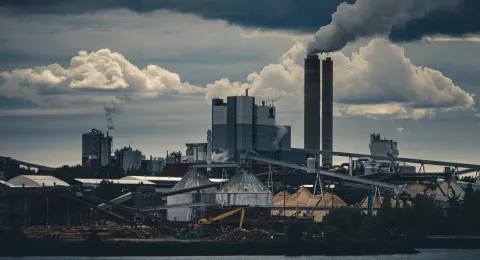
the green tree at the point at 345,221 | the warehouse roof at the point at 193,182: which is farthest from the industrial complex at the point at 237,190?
the green tree at the point at 345,221

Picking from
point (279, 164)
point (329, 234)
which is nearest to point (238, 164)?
point (279, 164)

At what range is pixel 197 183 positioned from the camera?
180000mm

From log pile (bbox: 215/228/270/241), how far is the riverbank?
464 cm

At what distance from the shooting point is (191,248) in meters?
127

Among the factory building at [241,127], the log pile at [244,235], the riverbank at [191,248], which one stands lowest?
the riverbank at [191,248]

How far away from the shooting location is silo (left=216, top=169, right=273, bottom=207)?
6599 inches

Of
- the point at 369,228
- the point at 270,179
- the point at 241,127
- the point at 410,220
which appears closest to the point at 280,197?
the point at 270,179

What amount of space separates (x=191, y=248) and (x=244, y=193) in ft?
138

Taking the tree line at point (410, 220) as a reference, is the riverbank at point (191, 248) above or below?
below

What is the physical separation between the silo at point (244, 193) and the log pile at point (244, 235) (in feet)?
94.8

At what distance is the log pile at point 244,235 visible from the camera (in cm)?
13488

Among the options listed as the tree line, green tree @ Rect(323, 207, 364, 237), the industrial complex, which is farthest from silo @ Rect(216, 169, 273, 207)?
green tree @ Rect(323, 207, 364, 237)

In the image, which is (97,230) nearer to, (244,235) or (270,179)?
(244,235)

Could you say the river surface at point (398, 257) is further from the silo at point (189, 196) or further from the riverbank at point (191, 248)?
the silo at point (189, 196)
